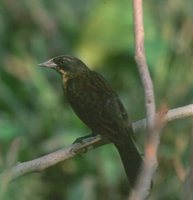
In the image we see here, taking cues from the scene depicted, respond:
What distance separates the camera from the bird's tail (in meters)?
4.39

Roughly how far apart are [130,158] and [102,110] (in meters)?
0.61

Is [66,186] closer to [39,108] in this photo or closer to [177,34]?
[39,108]

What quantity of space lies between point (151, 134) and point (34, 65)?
5.94m

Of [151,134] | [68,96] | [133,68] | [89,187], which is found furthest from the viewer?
[133,68]

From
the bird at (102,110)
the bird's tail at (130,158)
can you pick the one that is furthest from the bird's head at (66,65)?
the bird's tail at (130,158)

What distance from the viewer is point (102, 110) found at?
5.16m

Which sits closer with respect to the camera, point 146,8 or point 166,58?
point 166,58

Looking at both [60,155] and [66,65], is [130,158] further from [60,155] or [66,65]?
[66,65]

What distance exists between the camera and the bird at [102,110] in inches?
185

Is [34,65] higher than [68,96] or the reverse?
the reverse

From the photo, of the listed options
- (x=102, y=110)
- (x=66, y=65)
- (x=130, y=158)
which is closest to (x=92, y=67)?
(x=66, y=65)

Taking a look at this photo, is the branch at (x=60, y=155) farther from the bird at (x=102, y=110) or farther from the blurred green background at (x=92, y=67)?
the blurred green background at (x=92, y=67)

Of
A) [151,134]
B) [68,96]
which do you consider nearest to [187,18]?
[68,96]

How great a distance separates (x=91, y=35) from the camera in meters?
8.85
